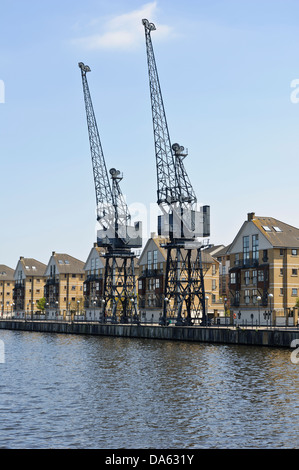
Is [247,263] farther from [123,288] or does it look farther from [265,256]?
[123,288]

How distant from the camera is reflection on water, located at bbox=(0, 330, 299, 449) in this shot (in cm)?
2825

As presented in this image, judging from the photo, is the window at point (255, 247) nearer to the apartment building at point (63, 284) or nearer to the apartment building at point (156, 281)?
the apartment building at point (156, 281)

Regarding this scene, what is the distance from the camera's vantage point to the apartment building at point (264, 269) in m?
101

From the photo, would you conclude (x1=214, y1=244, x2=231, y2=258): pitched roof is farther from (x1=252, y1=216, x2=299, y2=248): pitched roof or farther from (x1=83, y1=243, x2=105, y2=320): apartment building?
(x1=252, y1=216, x2=299, y2=248): pitched roof

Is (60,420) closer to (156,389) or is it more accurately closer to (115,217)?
(156,389)

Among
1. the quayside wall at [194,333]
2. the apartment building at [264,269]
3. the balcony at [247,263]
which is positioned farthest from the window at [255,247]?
the quayside wall at [194,333]

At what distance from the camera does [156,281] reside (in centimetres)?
12975

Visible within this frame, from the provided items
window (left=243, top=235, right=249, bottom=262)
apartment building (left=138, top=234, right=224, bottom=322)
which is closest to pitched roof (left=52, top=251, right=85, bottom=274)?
apartment building (left=138, top=234, right=224, bottom=322)

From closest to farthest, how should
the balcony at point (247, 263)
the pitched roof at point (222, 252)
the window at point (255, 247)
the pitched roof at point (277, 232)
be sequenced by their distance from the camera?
the pitched roof at point (277, 232) < the balcony at point (247, 263) < the window at point (255, 247) < the pitched roof at point (222, 252)

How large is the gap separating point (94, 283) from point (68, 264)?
1085 inches

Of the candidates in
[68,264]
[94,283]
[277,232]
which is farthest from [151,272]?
[68,264]

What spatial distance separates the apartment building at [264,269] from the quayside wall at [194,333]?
51.5 ft
